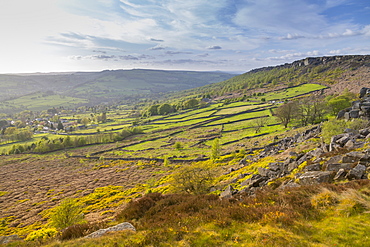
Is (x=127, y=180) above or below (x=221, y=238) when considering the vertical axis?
below

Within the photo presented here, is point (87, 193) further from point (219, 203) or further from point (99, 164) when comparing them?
point (219, 203)

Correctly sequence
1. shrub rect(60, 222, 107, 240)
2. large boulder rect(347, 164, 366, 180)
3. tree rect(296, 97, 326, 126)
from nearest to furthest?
shrub rect(60, 222, 107, 240)
large boulder rect(347, 164, 366, 180)
tree rect(296, 97, 326, 126)

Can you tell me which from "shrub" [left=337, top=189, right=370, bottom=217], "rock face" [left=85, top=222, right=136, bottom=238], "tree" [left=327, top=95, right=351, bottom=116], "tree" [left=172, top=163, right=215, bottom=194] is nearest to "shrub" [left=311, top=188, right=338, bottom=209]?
"shrub" [left=337, top=189, right=370, bottom=217]

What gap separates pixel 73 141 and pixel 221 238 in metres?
162

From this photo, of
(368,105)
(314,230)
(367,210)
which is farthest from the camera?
(368,105)

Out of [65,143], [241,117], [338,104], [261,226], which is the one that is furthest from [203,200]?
[65,143]

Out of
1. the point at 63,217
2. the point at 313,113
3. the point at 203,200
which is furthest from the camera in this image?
the point at 313,113

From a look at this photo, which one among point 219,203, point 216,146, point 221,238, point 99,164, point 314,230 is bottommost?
point 99,164

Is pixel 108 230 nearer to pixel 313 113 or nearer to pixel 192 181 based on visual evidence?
pixel 192 181

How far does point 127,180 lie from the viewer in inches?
2675

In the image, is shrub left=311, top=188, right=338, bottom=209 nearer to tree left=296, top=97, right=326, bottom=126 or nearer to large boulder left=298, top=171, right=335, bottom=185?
large boulder left=298, top=171, right=335, bottom=185

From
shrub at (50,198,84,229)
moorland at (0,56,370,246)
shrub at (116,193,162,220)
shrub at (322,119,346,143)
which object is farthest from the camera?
shrub at (322,119,346,143)

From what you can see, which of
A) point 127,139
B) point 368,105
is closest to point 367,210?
point 368,105

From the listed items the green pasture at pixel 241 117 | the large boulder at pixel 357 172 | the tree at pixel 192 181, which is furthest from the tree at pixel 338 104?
the tree at pixel 192 181
